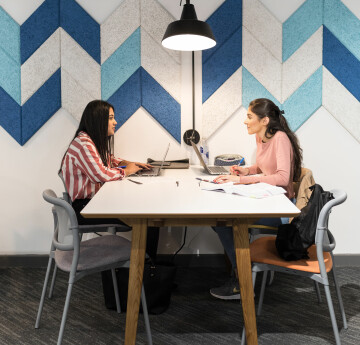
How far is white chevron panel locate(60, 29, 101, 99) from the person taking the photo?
Answer: 3555 millimetres

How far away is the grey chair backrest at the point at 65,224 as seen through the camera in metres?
2.23

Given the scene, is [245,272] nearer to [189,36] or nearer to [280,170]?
[280,170]

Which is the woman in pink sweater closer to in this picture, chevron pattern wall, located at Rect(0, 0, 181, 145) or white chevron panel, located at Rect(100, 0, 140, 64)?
chevron pattern wall, located at Rect(0, 0, 181, 145)

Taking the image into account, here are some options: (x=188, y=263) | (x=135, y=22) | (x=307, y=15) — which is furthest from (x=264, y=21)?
(x=188, y=263)

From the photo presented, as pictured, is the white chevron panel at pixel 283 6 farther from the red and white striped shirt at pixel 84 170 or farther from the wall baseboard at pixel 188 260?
the wall baseboard at pixel 188 260

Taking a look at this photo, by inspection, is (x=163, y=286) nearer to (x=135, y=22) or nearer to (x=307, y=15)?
(x=135, y=22)

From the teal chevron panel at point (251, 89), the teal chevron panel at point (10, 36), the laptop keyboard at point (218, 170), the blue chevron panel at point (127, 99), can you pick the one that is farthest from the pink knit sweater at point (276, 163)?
the teal chevron panel at point (10, 36)

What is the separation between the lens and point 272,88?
3.62 meters

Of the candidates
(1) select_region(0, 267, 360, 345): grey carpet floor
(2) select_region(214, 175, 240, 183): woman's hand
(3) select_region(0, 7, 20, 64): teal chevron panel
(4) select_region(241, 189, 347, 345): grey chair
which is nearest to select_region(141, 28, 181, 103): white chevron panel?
(3) select_region(0, 7, 20, 64): teal chevron panel

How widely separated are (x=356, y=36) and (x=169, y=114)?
4.99 feet

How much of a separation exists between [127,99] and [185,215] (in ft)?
5.73

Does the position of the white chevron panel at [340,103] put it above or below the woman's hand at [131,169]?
above

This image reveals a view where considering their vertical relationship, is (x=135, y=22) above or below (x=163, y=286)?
above

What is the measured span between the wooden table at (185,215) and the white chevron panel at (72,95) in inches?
52.0
